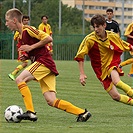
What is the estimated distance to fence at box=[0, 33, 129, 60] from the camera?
3950 centimetres

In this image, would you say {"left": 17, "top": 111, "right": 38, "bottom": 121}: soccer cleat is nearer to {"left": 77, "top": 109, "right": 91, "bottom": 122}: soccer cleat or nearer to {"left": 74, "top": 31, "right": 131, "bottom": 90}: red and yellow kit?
{"left": 77, "top": 109, "right": 91, "bottom": 122}: soccer cleat

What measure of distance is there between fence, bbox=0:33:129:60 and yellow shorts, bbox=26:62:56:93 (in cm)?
3043

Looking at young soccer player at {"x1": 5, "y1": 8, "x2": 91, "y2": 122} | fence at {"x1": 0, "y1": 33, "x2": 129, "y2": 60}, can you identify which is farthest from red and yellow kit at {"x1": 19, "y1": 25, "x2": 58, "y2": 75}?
fence at {"x1": 0, "y1": 33, "x2": 129, "y2": 60}

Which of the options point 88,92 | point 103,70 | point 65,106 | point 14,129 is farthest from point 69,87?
point 14,129

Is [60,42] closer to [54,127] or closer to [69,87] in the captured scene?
[69,87]

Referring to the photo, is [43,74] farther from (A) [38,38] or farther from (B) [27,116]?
(B) [27,116]

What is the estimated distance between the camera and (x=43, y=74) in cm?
889

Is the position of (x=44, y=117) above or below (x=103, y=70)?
below

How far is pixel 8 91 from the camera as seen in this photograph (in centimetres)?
1388

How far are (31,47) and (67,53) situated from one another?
31.4 meters

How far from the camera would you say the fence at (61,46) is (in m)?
39.5

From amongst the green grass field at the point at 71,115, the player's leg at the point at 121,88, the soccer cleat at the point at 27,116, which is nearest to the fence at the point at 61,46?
the green grass field at the point at 71,115

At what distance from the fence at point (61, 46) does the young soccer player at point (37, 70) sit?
30.3m

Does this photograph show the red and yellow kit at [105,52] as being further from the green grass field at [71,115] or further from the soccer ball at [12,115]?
the soccer ball at [12,115]
